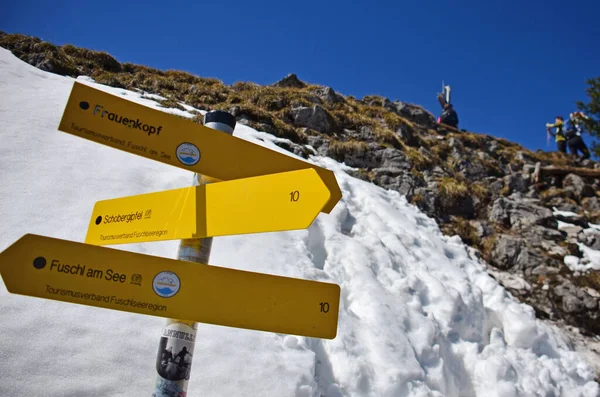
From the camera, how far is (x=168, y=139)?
2043 millimetres

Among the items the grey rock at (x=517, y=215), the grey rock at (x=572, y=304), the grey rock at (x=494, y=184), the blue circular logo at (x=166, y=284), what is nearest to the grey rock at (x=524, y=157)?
the grey rock at (x=494, y=184)

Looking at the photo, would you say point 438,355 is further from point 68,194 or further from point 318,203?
point 68,194

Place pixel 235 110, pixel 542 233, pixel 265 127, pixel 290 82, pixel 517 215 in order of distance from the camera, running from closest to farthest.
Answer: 1. pixel 542 233
2. pixel 517 215
3. pixel 265 127
4. pixel 235 110
5. pixel 290 82

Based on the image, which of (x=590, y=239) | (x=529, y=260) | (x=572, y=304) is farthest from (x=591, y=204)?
(x=572, y=304)

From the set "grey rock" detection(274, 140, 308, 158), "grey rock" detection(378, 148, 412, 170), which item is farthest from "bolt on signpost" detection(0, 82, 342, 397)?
"grey rock" detection(378, 148, 412, 170)

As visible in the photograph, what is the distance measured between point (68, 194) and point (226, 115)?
3446 mm

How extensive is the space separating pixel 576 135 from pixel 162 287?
80.7 feet

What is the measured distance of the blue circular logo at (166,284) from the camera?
175 centimetres

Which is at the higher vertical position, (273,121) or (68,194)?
(273,121)

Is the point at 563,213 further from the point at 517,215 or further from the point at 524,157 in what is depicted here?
the point at 524,157

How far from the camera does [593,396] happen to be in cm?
565

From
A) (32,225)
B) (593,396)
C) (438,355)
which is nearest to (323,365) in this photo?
(438,355)

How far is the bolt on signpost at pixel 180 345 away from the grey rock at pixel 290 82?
1570 cm

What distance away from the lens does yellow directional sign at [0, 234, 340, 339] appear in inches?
65.0
